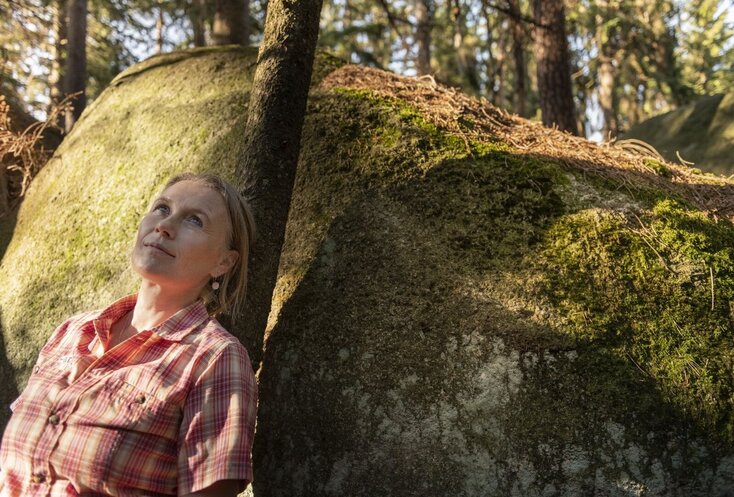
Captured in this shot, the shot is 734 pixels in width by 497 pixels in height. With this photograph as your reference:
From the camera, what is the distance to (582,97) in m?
23.1

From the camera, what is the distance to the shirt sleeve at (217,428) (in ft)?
6.56

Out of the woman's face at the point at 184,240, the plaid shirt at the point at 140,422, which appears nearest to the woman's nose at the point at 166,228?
the woman's face at the point at 184,240

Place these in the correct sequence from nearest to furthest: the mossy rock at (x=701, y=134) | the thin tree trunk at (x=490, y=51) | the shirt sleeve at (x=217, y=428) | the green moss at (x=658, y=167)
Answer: the shirt sleeve at (x=217, y=428) → the green moss at (x=658, y=167) → the mossy rock at (x=701, y=134) → the thin tree trunk at (x=490, y=51)

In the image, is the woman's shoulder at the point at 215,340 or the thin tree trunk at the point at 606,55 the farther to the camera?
the thin tree trunk at the point at 606,55

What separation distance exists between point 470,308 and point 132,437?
1.58m

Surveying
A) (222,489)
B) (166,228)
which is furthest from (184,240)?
(222,489)

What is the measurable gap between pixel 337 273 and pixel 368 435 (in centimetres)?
86

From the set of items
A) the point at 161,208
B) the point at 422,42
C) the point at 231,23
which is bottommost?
the point at 161,208

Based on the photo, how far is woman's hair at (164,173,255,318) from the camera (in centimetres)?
265

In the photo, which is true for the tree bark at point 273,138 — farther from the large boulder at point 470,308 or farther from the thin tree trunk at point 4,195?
the thin tree trunk at point 4,195

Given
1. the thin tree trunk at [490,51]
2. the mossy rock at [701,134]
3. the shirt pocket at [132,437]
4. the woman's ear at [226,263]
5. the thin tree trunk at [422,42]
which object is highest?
the thin tree trunk at [422,42]

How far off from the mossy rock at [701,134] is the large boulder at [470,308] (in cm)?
400

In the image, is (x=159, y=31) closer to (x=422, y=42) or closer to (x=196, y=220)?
(x=422, y=42)

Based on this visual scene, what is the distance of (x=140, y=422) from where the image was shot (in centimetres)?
207
